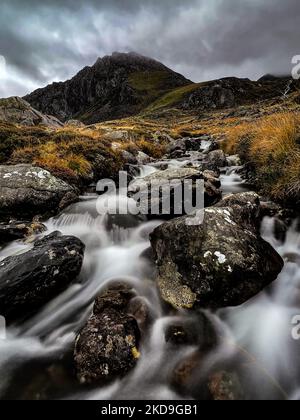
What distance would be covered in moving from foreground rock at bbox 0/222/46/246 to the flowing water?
1.55 ft

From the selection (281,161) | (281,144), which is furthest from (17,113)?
(281,161)

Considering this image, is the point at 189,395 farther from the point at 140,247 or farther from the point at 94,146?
the point at 94,146

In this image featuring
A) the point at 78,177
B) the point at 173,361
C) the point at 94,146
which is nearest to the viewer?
the point at 173,361

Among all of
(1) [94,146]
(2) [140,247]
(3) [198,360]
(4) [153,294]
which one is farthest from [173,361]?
(1) [94,146]

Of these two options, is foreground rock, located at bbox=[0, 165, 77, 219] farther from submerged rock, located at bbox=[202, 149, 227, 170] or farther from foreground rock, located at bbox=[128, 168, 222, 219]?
submerged rock, located at bbox=[202, 149, 227, 170]

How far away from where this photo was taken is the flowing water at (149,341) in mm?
3602

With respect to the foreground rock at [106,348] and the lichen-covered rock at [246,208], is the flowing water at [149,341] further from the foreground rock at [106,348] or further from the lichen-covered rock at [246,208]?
the lichen-covered rock at [246,208]

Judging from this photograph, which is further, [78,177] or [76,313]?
[78,177]

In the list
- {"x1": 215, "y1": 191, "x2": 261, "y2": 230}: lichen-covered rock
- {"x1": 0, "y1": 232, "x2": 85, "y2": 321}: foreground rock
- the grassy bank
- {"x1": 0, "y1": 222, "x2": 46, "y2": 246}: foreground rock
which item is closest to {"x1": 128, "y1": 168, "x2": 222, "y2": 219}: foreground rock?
{"x1": 215, "y1": 191, "x2": 261, "y2": 230}: lichen-covered rock

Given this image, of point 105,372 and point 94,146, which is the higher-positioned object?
point 94,146

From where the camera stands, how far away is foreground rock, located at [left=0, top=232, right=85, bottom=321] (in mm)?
4766

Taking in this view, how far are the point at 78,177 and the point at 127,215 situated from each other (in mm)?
3872
